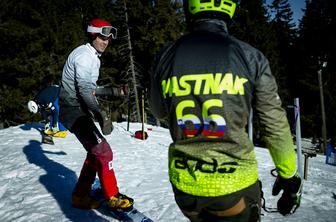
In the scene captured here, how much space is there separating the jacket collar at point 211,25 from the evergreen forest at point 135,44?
20079 mm

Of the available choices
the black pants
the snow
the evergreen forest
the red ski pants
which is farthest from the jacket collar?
the evergreen forest

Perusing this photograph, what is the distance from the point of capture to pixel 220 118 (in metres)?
1.92

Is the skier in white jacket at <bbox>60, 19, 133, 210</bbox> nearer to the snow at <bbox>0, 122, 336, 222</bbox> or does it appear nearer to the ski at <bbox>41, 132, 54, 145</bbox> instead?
the snow at <bbox>0, 122, 336, 222</bbox>

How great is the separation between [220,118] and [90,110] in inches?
113

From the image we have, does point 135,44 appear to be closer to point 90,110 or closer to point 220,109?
point 90,110

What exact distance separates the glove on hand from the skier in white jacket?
268cm

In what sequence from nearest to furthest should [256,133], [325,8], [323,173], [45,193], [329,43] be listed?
[45,193] → [323,173] → [256,133] → [329,43] → [325,8]

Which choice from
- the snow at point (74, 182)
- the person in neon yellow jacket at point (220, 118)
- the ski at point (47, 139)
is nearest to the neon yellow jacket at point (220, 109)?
the person in neon yellow jacket at point (220, 118)

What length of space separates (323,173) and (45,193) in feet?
23.0

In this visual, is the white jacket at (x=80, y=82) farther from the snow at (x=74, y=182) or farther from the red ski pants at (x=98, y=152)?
the snow at (x=74, y=182)

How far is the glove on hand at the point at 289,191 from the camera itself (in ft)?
6.57

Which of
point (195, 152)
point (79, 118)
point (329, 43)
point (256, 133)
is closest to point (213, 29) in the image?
point (195, 152)

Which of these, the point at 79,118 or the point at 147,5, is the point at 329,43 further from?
the point at 79,118

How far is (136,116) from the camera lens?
93.3 ft
